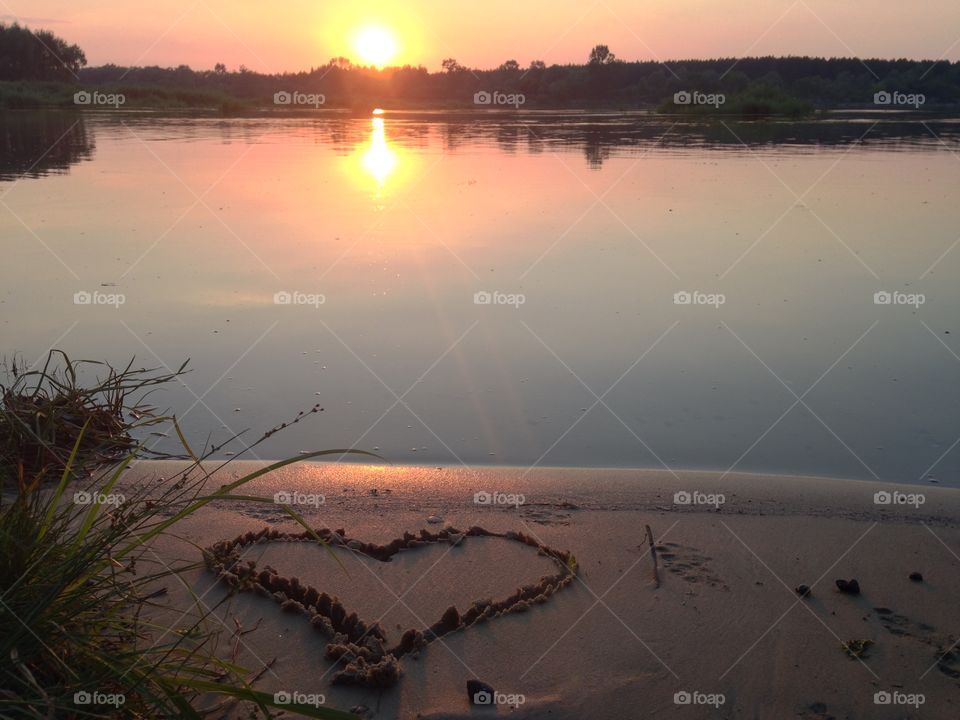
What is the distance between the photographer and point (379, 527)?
13.1ft

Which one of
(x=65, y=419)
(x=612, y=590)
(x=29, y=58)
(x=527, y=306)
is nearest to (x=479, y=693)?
(x=612, y=590)

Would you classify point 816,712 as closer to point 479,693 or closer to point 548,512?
point 479,693

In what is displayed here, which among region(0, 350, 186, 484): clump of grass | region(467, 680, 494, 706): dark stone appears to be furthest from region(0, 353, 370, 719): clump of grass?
region(0, 350, 186, 484): clump of grass

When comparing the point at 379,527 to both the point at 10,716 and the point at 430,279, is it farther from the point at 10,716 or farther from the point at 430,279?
the point at 430,279

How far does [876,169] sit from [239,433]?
41.5 ft

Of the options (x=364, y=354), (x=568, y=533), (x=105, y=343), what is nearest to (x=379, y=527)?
(x=568, y=533)

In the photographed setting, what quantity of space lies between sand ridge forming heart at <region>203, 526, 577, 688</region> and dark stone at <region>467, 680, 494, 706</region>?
25cm

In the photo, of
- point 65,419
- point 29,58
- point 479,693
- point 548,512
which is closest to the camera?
point 479,693

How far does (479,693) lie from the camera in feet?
9.23

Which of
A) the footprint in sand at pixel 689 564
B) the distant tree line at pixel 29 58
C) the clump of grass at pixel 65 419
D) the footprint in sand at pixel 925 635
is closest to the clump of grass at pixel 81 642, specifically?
the clump of grass at pixel 65 419

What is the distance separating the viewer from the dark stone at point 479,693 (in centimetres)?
281

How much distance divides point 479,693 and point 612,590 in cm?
85

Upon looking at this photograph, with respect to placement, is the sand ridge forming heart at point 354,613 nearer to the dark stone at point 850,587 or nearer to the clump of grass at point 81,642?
the clump of grass at point 81,642

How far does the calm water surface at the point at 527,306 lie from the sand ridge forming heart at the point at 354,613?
100 centimetres
